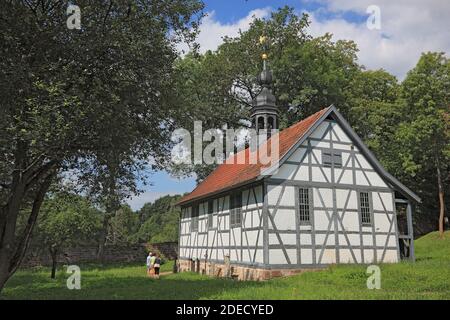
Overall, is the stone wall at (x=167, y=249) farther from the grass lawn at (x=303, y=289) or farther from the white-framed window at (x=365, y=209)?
the white-framed window at (x=365, y=209)

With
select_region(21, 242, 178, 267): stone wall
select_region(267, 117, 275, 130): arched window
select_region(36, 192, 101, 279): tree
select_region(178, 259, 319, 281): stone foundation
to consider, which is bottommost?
select_region(178, 259, 319, 281): stone foundation

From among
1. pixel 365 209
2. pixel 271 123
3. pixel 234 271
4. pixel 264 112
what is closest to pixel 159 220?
pixel 271 123

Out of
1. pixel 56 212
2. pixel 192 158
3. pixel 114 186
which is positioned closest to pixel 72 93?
pixel 114 186

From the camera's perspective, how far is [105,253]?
1344 inches

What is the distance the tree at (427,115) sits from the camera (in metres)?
32.3

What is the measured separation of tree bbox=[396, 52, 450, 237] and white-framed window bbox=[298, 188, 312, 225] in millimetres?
16990

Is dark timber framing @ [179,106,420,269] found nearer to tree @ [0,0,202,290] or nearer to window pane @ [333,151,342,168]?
window pane @ [333,151,342,168]

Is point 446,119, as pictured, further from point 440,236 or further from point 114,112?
point 114,112

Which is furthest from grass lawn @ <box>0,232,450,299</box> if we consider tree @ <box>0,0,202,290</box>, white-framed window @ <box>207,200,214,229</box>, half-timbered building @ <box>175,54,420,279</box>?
white-framed window @ <box>207,200,214,229</box>

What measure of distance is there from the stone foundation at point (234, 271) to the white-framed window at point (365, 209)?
414cm

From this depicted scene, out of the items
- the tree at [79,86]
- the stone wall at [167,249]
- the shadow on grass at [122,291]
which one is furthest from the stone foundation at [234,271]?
the stone wall at [167,249]

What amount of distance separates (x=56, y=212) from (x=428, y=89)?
27739 mm

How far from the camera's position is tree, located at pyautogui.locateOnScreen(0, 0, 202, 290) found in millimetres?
10000

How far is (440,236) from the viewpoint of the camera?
31562 mm
